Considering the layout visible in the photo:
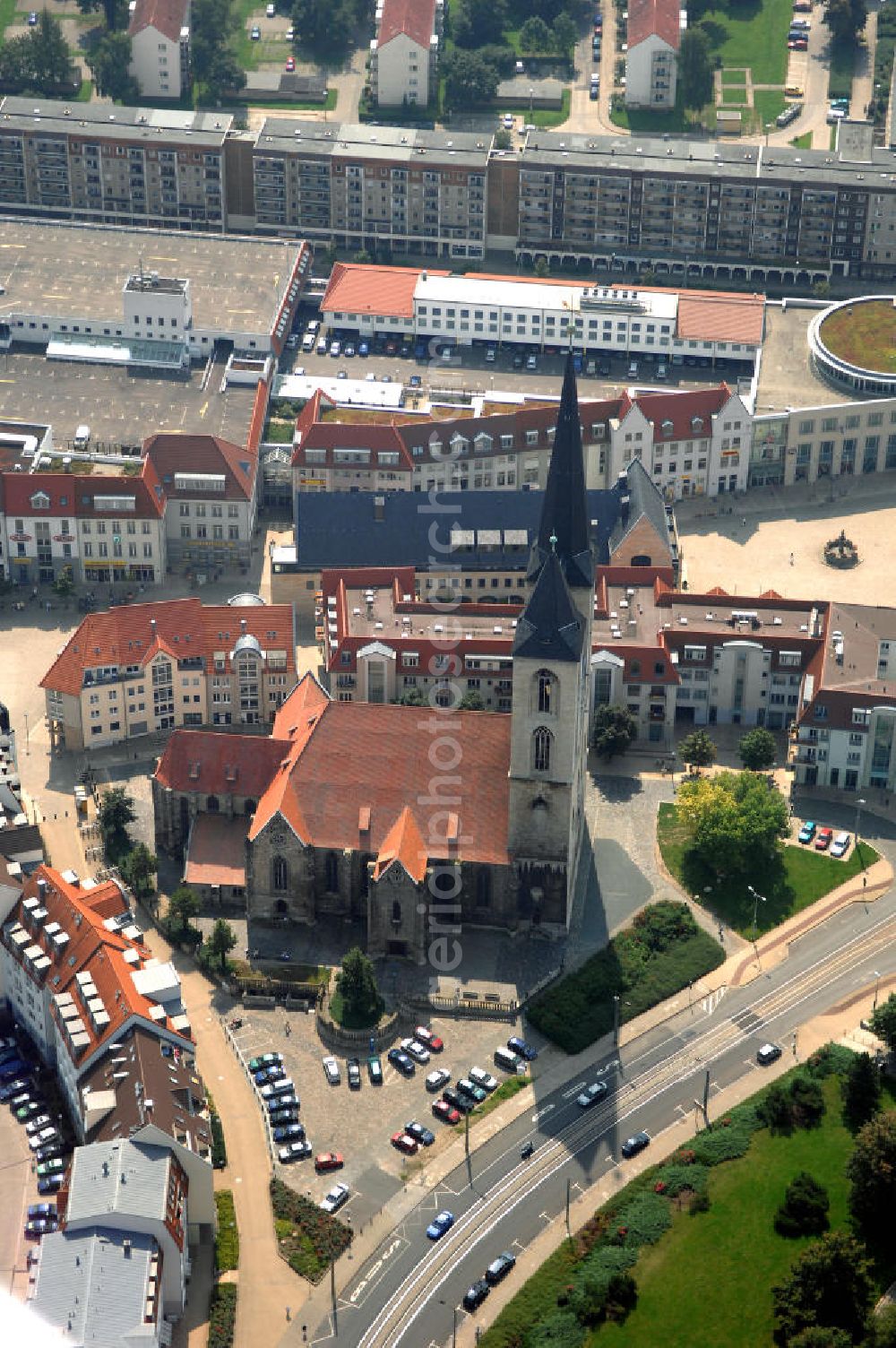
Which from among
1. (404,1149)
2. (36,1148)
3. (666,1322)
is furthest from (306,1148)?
(666,1322)

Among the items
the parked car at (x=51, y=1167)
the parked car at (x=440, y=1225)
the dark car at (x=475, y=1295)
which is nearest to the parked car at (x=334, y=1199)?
the parked car at (x=440, y=1225)

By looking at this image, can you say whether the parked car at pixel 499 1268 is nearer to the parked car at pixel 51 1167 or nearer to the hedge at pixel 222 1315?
the hedge at pixel 222 1315

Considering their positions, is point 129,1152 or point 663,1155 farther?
point 663,1155

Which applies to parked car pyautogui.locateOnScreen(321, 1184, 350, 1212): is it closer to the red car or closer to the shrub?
the red car

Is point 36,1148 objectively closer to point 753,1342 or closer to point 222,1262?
point 222,1262

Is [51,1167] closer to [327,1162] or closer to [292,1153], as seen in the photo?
[292,1153]
